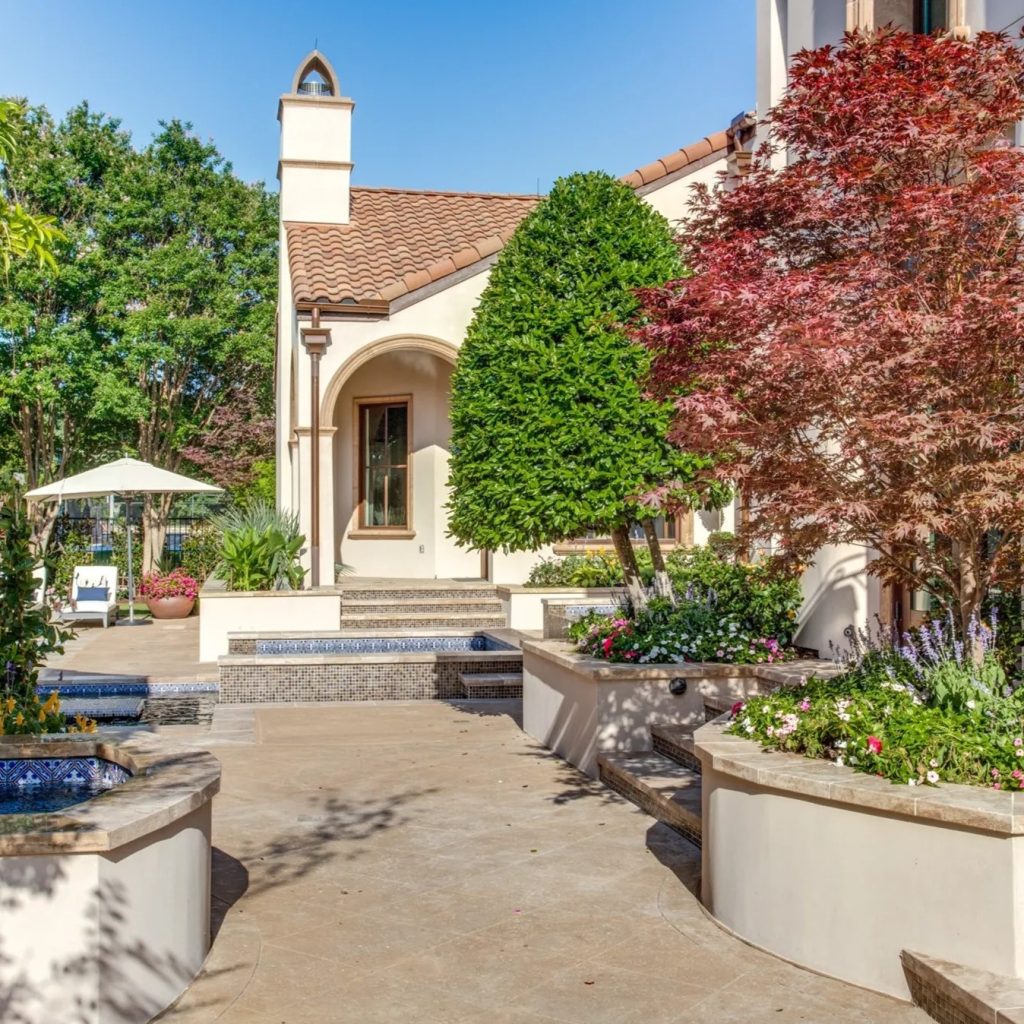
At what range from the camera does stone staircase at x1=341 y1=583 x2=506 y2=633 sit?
1550 centimetres

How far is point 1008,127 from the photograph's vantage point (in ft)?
18.6

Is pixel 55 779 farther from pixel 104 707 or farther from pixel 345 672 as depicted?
pixel 345 672

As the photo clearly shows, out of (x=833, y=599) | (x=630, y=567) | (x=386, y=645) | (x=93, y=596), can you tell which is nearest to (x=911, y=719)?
(x=833, y=599)

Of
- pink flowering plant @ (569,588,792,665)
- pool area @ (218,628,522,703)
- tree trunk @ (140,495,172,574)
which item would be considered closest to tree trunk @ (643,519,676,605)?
pink flowering plant @ (569,588,792,665)

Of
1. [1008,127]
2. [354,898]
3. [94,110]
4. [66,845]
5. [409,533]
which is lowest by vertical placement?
[354,898]

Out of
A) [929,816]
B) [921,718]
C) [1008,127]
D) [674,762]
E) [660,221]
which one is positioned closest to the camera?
[929,816]

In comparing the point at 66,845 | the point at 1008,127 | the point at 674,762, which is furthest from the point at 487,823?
the point at 1008,127

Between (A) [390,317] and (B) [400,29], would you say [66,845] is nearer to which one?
(A) [390,317]

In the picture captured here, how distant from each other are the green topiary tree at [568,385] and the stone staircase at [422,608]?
5.78m

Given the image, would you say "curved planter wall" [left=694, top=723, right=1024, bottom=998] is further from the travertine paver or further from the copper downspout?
the copper downspout

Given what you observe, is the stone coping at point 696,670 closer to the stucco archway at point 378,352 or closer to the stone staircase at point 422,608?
the stone staircase at point 422,608

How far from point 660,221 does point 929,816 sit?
6.56 m

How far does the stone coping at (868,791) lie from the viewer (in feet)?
14.0

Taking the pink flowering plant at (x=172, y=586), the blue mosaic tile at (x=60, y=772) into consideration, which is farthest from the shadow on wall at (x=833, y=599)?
the pink flowering plant at (x=172, y=586)
